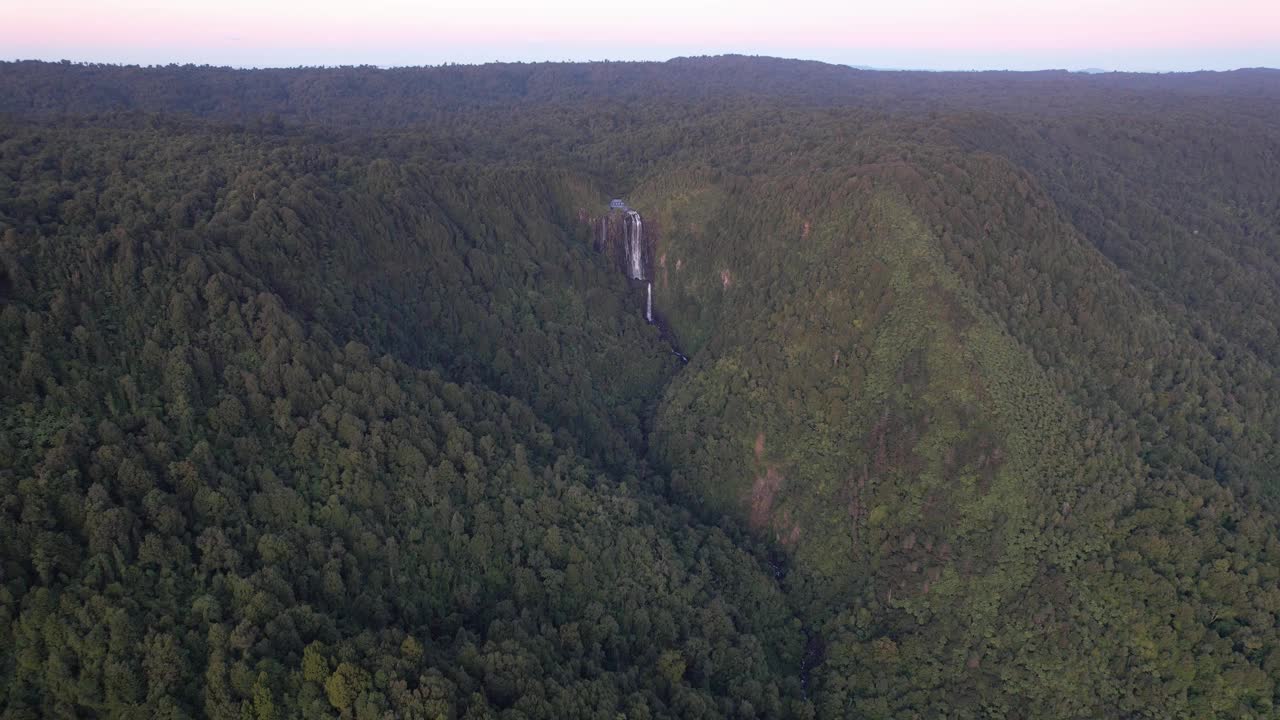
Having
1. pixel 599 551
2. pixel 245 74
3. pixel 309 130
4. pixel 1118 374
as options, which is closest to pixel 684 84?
pixel 245 74

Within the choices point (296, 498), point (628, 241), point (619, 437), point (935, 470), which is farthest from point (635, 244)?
point (296, 498)

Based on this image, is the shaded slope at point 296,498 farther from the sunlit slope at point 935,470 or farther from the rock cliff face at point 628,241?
the rock cliff face at point 628,241

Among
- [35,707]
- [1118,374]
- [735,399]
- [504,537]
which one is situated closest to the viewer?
[35,707]

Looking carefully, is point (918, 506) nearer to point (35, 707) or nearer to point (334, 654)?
point (334, 654)

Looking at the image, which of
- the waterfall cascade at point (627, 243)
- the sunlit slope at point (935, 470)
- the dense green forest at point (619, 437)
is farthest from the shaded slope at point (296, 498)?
the waterfall cascade at point (627, 243)

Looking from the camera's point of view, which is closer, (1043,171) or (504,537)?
(504,537)

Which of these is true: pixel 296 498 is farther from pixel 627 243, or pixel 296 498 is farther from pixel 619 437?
pixel 627 243
